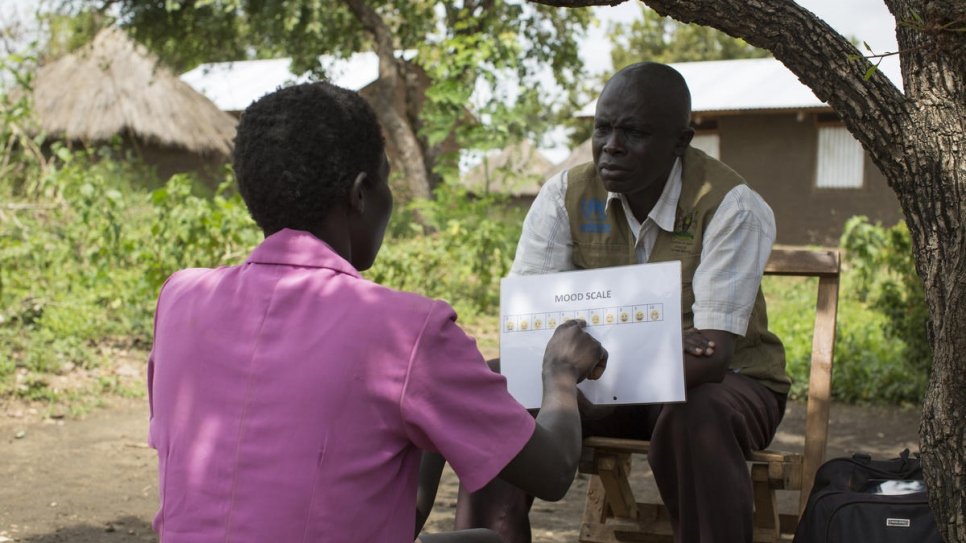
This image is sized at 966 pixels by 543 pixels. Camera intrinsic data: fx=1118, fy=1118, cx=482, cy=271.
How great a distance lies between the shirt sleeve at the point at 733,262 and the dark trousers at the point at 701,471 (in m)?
0.18

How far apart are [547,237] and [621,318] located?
65 cm

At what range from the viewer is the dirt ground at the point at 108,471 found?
4.16 metres

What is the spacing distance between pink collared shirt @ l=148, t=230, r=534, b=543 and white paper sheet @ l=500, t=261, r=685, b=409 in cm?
90

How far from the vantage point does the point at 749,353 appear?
3.12 m

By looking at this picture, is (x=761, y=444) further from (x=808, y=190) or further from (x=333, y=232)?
(x=808, y=190)

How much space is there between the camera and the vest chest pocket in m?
3.22

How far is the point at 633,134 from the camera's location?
308 cm

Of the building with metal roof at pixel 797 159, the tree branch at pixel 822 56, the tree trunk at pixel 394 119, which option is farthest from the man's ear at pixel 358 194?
the building with metal roof at pixel 797 159

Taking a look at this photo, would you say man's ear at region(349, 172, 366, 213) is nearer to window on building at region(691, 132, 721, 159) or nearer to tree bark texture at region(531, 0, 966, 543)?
tree bark texture at region(531, 0, 966, 543)

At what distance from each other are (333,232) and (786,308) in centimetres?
857

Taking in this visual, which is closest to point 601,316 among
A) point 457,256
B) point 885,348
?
point 885,348

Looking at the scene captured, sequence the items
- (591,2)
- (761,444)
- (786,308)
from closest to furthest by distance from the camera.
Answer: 1. (591,2)
2. (761,444)
3. (786,308)

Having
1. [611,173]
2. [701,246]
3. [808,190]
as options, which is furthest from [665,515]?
[808,190]

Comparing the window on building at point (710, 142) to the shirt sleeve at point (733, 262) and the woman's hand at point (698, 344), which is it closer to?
the shirt sleeve at point (733, 262)
